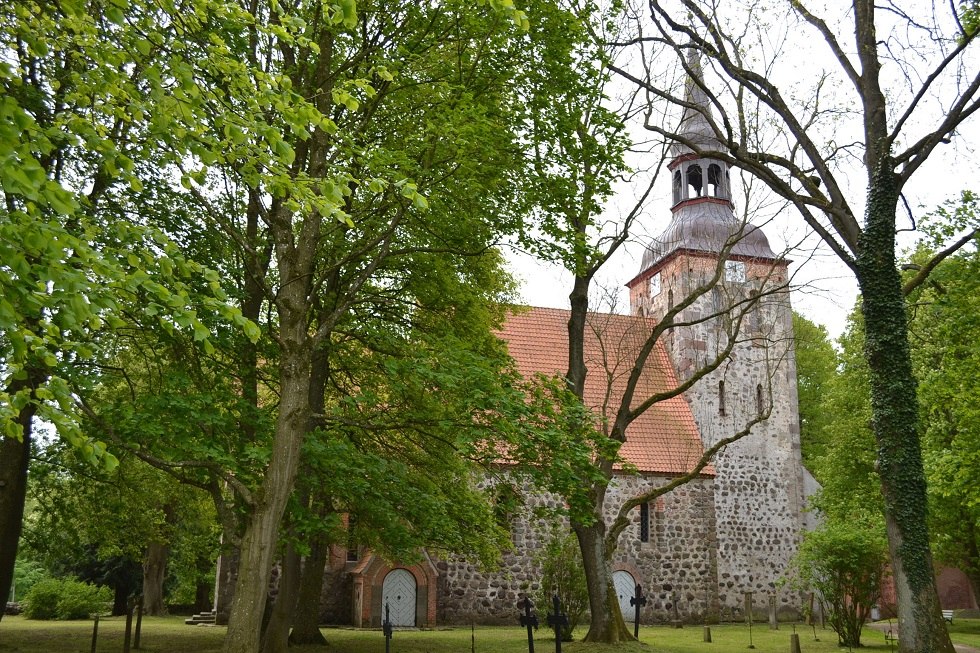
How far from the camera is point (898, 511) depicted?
11.3 m

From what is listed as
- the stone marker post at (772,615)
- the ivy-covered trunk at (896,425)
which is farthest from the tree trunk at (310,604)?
the stone marker post at (772,615)

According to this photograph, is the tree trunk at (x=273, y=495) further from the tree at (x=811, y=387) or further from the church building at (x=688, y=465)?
the tree at (x=811, y=387)

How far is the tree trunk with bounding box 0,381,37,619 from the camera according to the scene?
10.8 metres

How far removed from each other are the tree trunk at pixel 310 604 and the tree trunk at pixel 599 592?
4.60 m

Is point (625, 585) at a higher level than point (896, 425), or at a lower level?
lower

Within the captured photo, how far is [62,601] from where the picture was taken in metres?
23.1

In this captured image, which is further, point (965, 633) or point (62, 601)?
point (62, 601)

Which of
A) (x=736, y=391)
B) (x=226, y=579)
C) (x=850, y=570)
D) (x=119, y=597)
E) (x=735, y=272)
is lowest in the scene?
(x=119, y=597)

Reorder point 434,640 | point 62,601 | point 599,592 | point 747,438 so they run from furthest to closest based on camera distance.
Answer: point 747,438 < point 62,601 < point 434,640 < point 599,592

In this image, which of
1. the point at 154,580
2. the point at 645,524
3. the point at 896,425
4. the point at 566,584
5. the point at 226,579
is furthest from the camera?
the point at 154,580

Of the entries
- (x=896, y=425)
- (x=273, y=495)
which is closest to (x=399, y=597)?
(x=896, y=425)

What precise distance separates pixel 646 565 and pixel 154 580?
51.3 feet

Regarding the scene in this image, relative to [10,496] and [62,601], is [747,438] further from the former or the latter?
[62,601]

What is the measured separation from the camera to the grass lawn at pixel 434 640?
47.0 feet
